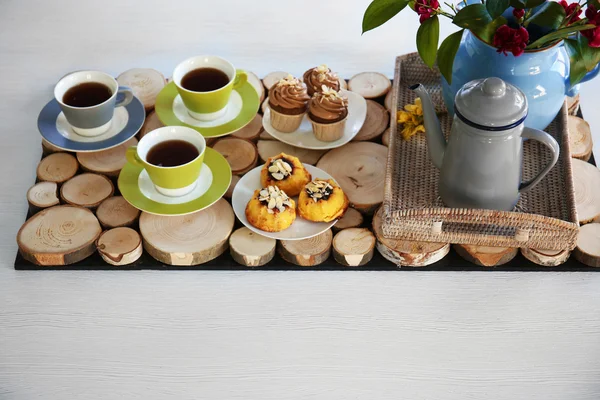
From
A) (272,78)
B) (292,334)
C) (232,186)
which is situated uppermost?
(272,78)

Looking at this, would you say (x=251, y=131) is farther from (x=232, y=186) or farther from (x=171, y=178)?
(x=171, y=178)

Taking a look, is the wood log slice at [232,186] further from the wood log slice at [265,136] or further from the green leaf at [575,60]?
the green leaf at [575,60]

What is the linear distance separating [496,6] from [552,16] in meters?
0.10

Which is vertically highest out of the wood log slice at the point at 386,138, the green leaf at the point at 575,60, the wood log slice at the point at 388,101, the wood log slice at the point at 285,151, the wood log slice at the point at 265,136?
the green leaf at the point at 575,60

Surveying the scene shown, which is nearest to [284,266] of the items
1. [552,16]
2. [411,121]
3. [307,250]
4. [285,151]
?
[307,250]

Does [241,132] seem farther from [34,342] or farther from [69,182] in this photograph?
[34,342]

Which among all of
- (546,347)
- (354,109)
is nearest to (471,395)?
A: (546,347)

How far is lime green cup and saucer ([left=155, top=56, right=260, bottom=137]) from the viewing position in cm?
145

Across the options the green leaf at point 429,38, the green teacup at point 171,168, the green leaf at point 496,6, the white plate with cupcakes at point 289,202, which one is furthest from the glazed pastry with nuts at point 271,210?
the green leaf at point 496,6

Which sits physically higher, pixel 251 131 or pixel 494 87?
pixel 494 87

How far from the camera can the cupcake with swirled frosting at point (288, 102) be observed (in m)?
1.42

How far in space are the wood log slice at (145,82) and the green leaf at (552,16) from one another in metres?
0.77

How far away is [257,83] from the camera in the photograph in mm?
1602

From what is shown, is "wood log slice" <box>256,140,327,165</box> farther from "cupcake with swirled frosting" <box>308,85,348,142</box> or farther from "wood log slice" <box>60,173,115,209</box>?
"wood log slice" <box>60,173,115,209</box>
